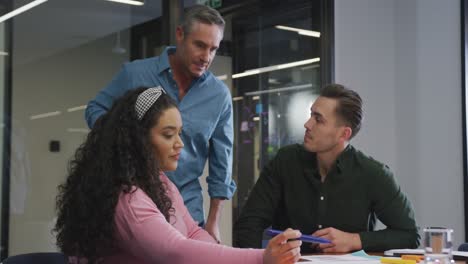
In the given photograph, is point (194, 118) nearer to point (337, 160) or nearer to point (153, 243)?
point (337, 160)

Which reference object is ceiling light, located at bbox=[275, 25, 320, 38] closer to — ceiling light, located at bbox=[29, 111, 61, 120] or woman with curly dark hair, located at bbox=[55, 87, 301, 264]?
ceiling light, located at bbox=[29, 111, 61, 120]

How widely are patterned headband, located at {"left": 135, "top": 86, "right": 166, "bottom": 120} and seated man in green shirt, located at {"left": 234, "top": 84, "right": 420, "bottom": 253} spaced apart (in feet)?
2.98

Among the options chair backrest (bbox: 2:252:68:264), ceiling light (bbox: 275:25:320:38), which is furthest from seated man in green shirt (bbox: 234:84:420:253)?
ceiling light (bbox: 275:25:320:38)

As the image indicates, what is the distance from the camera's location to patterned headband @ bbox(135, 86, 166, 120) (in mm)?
1758

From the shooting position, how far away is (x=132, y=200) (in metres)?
1.58

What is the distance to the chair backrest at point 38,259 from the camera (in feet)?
6.25

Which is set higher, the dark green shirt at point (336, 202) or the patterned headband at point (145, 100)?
the patterned headband at point (145, 100)

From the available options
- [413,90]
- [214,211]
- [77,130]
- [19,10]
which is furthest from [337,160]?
[413,90]

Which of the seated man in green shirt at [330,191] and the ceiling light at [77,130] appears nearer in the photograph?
the seated man in green shirt at [330,191]

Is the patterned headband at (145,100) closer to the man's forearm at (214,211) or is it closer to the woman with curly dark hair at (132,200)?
the woman with curly dark hair at (132,200)

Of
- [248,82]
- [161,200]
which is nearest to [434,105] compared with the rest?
[248,82]

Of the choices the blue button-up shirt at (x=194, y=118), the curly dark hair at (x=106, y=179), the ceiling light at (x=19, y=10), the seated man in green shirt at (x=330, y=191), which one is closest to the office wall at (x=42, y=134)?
the ceiling light at (x=19, y=10)

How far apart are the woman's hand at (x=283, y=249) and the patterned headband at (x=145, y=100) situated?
54cm

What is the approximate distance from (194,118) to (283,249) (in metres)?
1.24
